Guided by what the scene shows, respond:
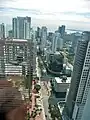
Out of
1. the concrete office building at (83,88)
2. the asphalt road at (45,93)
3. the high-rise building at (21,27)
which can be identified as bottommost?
the asphalt road at (45,93)

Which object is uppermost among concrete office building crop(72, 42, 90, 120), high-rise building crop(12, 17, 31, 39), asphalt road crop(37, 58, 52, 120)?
high-rise building crop(12, 17, 31, 39)

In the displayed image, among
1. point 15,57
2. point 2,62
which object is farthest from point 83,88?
point 2,62

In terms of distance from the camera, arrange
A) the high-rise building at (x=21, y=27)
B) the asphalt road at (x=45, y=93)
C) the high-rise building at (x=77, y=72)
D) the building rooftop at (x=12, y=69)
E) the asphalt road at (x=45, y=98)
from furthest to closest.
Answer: the high-rise building at (x=21, y=27) → the asphalt road at (x=45, y=93) → the asphalt road at (x=45, y=98) → the building rooftop at (x=12, y=69) → the high-rise building at (x=77, y=72)

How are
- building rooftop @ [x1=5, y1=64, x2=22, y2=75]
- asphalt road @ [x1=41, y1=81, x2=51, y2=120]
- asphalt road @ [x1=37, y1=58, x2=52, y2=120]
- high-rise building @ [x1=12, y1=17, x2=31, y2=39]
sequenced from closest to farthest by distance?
building rooftop @ [x1=5, y1=64, x2=22, y2=75] < asphalt road @ [x1=41, y1=81, x2=51, y2=120] < asphalt road @ [x1=37, y1=58, x2=52, y2=120] < high-rise building @ [x1=12, y1=17, x2=31, y2=39]

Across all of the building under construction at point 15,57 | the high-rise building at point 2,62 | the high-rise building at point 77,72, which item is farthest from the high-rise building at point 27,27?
the high-rise building at point 77,72

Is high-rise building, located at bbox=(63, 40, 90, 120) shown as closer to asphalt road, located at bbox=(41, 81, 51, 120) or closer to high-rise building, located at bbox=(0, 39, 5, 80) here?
asphalt road, located at bbox=(41, 81, 51, 120)

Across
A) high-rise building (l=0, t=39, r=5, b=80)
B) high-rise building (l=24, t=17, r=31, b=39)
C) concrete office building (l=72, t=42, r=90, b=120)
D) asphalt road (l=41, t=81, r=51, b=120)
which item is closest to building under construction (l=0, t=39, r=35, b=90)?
high-rise building (l=0, t=39, r=5, b=80)

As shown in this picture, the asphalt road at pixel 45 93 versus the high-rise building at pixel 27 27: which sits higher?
the high-rise building at pixel 27 27

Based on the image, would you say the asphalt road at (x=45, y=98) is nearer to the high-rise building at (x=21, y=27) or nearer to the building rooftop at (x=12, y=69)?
the building rooftop at (x=12, y=69)

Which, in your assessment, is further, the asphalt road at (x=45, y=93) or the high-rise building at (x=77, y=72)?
the asphalt road at (x=45, y=93)

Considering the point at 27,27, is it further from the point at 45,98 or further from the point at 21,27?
the point at 45,98

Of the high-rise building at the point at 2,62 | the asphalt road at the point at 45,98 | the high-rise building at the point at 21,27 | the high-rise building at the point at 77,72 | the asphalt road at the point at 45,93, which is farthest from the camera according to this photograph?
the high-rise building at the point at 21,27

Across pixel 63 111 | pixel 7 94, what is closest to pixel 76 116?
pixel 63 111
